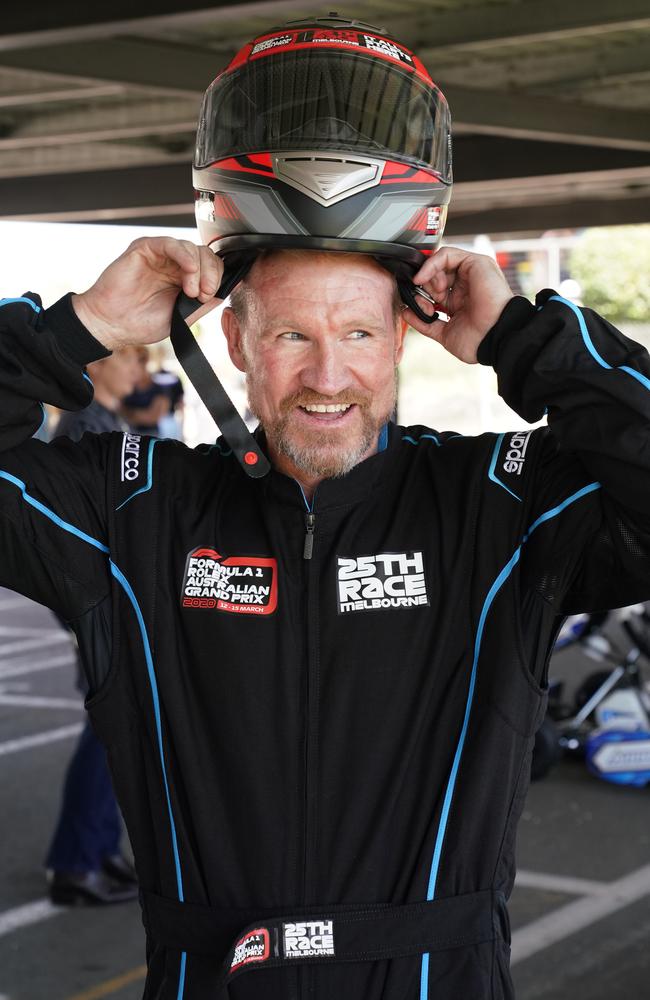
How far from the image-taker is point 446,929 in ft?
6.32

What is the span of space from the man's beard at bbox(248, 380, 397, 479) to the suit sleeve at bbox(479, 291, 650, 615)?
25cm

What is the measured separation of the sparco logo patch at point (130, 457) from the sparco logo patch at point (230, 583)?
7.7 inches

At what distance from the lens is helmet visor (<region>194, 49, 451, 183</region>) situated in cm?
216

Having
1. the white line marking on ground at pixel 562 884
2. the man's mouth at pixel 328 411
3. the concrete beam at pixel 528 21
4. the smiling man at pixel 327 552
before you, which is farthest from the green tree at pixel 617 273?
the man's mouth at pixel 328 411

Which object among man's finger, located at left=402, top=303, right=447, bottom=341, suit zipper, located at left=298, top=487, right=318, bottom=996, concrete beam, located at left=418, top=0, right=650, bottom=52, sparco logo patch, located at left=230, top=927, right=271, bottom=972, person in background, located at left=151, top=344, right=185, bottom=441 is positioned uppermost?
concrete beam, located at left=418, top=0, right=650, bottom=52

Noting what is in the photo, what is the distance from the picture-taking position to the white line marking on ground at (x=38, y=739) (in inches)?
289

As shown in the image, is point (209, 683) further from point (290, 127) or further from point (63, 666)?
point (63, 666)

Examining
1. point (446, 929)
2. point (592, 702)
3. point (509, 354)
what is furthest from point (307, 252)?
point (592, 702)

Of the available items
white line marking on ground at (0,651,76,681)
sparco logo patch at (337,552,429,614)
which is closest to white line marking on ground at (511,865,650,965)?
sparco logo patch at (337,552,429,614)

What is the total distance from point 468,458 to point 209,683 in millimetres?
606

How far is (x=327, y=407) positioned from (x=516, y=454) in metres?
0.34

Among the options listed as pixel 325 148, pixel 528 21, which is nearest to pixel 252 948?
pixel 325 148

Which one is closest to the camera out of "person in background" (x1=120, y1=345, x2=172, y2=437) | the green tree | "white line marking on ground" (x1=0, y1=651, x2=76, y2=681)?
"person in background" (x1=120, y1=345, x2=172, y2=437)

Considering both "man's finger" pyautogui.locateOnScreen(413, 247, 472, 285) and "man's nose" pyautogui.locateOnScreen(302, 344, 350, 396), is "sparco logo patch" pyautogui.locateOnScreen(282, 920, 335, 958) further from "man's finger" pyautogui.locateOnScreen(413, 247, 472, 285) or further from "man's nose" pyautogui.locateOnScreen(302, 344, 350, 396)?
"man's finger" pyautogui.locateOnScreen(413, 247, 472, 285)
